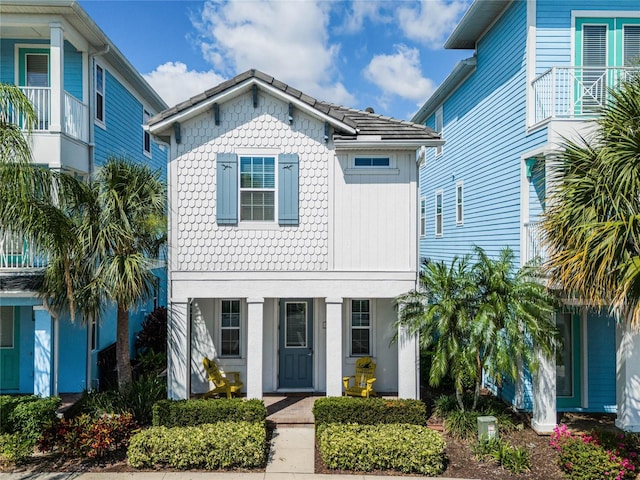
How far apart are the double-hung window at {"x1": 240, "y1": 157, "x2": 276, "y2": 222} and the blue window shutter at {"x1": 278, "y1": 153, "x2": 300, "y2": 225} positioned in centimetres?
18

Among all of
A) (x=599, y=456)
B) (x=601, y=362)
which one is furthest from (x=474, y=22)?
(x=599, y=456)

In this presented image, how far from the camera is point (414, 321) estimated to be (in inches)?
396

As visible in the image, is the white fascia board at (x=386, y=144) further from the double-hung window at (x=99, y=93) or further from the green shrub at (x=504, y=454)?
the double-hung window at (x=99, y=93)

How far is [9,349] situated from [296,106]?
32.1 feet

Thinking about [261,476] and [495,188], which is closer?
[261,476]

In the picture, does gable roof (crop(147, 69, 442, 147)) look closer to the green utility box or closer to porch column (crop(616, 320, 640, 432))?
porch column (crop(616, 320, 640, 432))

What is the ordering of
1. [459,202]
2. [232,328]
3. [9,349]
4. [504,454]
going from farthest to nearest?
[459,202] → [232,328] → [9,349] → [504,454]

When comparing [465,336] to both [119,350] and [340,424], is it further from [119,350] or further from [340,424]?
[119,350]

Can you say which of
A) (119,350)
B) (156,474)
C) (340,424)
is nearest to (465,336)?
(340,424)

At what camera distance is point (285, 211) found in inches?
436

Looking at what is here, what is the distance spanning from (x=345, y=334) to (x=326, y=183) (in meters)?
4.15

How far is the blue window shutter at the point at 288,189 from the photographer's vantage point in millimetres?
11055

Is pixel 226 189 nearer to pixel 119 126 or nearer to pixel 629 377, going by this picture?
pixel 119 126

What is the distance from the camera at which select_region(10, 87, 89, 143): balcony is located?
1198 centimetres
